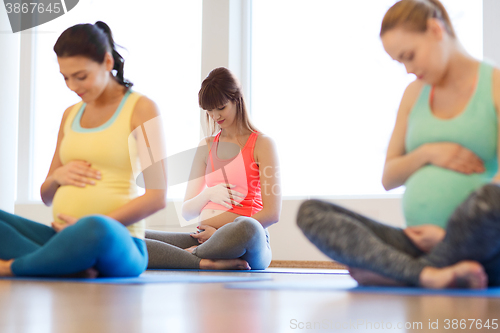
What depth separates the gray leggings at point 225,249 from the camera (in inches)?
88.7

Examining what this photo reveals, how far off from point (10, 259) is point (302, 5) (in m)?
2.97

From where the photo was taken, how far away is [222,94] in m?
2.49

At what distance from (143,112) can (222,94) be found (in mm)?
921

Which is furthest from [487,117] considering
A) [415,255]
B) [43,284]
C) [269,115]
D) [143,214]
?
[269,115]

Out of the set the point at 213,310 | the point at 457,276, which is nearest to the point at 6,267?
the point at 213,310

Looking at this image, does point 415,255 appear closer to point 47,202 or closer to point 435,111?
point 435,111

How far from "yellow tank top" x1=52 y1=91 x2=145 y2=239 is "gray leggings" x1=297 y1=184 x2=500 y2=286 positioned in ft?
1.85

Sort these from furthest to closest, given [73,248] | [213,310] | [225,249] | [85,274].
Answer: [225,249]
[85,274]
[73,248]
[213,310]

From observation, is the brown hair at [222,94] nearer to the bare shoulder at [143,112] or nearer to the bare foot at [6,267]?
the bare shoulder at [143,112]

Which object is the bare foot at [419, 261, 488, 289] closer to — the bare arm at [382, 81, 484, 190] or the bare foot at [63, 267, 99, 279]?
the bare arm at [382, 81, 484, 190]

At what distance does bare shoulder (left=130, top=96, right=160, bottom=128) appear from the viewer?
5.22 feet

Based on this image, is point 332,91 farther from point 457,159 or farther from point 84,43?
point 457,159

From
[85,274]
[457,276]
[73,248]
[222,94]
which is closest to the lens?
[457,276]

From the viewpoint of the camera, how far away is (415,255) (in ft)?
4.21
